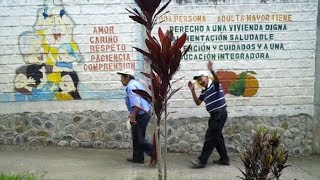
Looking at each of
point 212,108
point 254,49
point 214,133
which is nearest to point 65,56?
point 212,108

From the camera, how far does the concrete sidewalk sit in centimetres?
608

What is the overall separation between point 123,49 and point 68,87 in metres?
1.20

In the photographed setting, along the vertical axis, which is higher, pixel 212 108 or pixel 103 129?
pixel 212 108

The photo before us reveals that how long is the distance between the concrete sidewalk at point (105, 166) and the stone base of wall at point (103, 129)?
15 centimetres

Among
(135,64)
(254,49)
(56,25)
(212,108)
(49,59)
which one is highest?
(56,25)

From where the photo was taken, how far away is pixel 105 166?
21.3 feet

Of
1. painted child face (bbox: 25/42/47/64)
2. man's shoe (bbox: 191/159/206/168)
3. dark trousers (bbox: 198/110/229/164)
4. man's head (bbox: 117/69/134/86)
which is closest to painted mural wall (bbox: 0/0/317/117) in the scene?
painted child face (bbox: 25/42/47/64)

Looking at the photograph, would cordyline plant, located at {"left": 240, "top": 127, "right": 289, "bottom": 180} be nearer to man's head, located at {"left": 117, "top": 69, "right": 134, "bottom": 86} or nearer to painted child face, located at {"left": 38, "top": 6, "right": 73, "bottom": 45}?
man's head, located at {"left": 117, "top": 69, "right": 134, "bottom": 86}

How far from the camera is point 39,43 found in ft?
24.2

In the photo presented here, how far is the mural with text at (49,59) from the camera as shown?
7.35 meters

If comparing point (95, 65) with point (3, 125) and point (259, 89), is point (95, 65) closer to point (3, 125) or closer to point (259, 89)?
point (3, 125)

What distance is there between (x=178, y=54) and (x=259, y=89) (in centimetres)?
421

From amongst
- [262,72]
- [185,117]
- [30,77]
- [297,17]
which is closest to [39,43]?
[30,77]

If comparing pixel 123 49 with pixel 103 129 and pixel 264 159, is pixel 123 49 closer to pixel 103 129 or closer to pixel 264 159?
pixel 103 129
